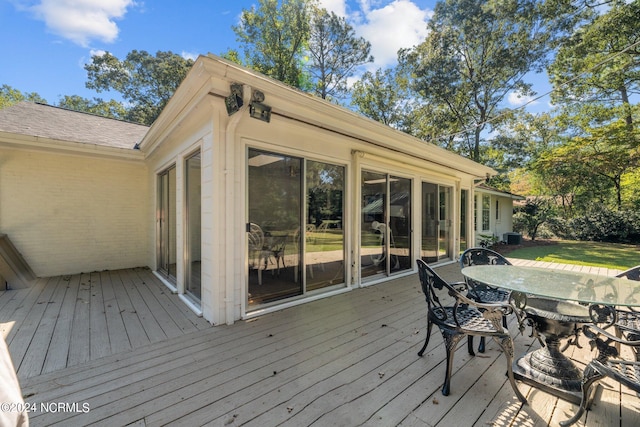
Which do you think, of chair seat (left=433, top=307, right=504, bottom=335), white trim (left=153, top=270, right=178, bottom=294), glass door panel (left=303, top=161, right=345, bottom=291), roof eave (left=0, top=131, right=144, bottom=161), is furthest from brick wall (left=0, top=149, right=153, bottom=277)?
chair seat (left=433, top=307, right=504, bottom=335)

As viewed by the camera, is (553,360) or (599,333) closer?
(599,333)

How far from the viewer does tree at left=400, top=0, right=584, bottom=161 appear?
1115cm

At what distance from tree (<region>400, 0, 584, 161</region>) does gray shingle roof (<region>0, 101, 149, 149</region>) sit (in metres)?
11.7

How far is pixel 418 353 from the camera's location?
2.44 m

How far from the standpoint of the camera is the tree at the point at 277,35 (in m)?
15.0

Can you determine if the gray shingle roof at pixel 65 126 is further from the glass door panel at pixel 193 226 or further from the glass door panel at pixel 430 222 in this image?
the glass door panel at pixel 430 222

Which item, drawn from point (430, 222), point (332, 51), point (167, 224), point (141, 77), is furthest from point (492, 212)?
point (141, 77)

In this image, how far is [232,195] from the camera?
3.01 m

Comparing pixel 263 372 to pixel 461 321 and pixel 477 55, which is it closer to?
pixel 461 321

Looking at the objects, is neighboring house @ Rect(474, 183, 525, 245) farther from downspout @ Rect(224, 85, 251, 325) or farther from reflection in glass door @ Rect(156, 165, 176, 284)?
reflection in glass door @ Rect(156, 165, 176, 284)

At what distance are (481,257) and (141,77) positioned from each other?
22.1 meters

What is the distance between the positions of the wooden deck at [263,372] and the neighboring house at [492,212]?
9171mm

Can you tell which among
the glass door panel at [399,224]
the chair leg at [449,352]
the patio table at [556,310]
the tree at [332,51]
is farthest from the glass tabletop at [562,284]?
the tree at [332,51]

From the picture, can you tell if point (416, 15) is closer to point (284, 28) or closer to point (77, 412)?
point (284, 28)
